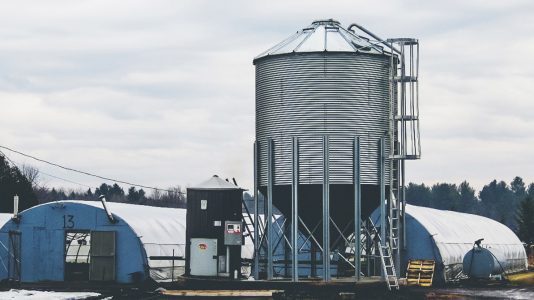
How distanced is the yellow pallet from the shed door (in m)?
16.1

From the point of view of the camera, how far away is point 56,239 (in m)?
55.5

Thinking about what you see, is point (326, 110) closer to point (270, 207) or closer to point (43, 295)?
point (270, 207)

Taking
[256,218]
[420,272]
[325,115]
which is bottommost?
[420,272]

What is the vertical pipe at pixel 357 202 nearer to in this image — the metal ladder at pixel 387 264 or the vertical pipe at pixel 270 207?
the metal ladder at pixel 387 264

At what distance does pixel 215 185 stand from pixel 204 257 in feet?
11.7

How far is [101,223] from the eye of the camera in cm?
5434

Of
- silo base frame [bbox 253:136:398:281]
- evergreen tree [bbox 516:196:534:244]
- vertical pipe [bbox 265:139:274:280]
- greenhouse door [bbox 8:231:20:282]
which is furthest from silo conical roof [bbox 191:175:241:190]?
evergreen tree [bbox 516:196:534:244]

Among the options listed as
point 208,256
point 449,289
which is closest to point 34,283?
point 208,256

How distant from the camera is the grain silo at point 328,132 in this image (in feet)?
145

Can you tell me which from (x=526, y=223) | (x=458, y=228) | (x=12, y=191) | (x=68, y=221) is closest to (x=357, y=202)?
(x=68, y=221)

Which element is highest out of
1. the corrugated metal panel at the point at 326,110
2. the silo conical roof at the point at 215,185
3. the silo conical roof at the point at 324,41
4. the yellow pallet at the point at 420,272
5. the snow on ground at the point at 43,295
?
the silo conical roof at the point at 324,41

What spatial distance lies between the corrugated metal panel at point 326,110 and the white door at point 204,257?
5102 mm

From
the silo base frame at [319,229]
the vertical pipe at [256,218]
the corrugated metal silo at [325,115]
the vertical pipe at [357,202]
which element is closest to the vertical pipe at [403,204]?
the silo base frame at [319,229]

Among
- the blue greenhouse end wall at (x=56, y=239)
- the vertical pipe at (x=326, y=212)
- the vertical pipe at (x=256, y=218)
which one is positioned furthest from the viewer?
the blue greenhouse end wall at (x=56, y=239)
